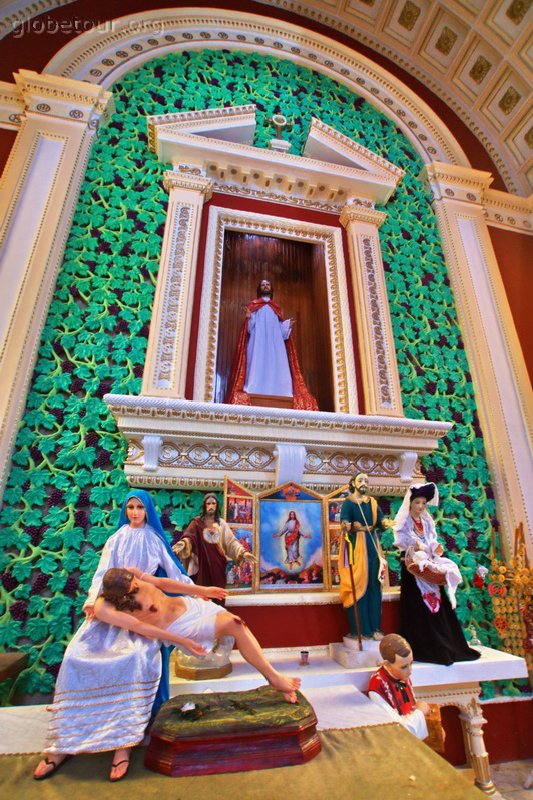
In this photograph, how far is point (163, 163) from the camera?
15.1 feet

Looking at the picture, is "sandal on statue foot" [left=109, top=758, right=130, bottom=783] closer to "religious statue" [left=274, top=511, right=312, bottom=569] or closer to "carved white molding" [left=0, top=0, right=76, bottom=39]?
"religious statue" [left=274, top=511, right=312, bottom=569]

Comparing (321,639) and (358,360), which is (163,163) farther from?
(321,639)

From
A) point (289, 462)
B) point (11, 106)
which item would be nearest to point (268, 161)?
point (11, 106)

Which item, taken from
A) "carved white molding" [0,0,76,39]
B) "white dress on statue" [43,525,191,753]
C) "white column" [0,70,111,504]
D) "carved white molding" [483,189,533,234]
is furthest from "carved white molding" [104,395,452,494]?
"carved white molding" [0,0,76,39]

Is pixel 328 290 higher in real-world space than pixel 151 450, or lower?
higher

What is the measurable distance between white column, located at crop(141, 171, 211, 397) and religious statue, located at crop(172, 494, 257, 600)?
1.22 metres

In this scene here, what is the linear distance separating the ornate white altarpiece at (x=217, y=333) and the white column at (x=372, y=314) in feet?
0.04

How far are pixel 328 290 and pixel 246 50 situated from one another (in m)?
3.77

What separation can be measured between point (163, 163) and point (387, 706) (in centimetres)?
514

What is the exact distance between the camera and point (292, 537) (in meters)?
3.24

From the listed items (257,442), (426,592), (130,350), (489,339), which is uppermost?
(489,339)

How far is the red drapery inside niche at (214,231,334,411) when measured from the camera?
468 centimetres

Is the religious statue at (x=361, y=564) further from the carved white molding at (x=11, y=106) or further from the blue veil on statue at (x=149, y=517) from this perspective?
the carved white molding at (x=11, y=106)

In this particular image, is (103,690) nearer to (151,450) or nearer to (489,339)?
(151,450)
